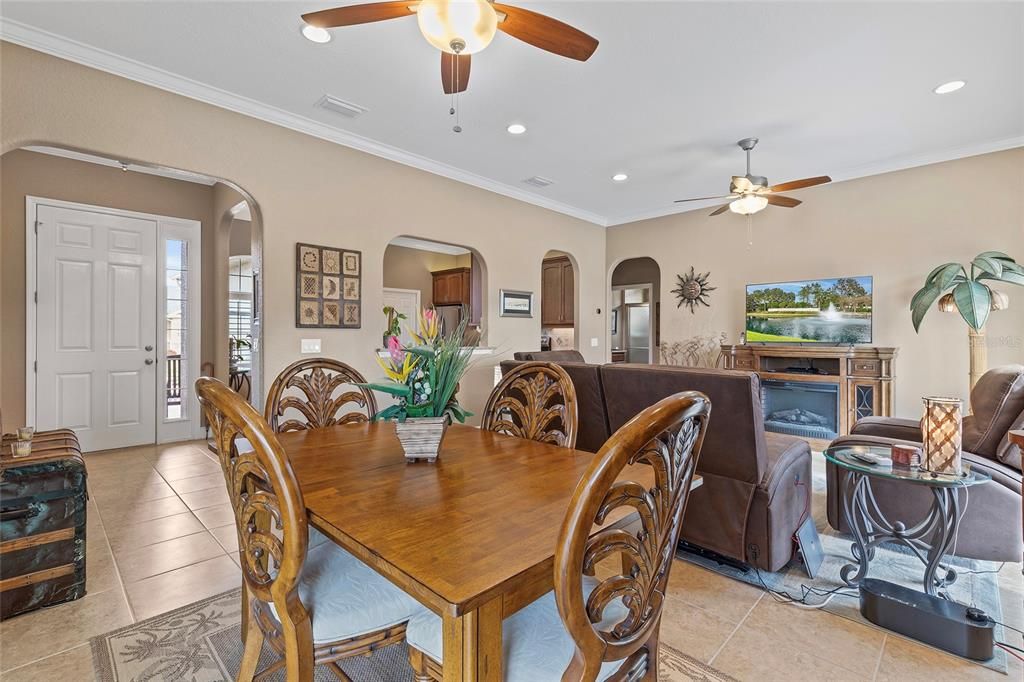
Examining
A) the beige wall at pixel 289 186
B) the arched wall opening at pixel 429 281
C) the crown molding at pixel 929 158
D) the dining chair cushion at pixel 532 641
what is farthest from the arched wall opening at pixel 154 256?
the crown molding at pixel 929 158

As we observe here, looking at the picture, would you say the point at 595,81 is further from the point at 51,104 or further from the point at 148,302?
the point at 148,302

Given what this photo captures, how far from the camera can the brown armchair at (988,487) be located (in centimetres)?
224

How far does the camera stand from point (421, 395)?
1.51m

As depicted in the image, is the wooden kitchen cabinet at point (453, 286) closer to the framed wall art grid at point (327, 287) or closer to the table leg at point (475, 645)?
the framed wall art grid at point (327, 287)

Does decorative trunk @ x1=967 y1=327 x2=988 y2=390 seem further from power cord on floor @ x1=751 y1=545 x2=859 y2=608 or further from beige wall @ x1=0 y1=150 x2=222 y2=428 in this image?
beige wall @ x1=0 y1=150 x2=222 y2=428

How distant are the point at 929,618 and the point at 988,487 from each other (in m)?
0.88

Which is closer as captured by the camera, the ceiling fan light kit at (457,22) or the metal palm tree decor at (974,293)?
the ceiling fan light kit at (457,22)

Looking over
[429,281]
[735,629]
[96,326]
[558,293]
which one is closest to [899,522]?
[735,629]

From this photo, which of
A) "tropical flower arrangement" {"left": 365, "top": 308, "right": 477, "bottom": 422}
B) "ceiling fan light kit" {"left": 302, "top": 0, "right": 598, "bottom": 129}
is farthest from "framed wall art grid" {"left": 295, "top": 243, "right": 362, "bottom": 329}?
"tropical flower arrangement" {"left": 365, "top": 308, "right": 477, "bottom": 422}

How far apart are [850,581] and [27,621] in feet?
11.8

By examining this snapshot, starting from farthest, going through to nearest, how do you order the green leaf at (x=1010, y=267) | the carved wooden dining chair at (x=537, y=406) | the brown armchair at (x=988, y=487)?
1. the green leaf at (x=1010, y=267)
2. the brown armchair at (x=988, y=487)
3. the carved wooden dining chair at (x=537, y=406)

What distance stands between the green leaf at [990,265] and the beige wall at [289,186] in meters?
4.08

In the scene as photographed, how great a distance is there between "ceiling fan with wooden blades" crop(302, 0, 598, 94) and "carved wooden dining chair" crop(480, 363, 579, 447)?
4.35 feet

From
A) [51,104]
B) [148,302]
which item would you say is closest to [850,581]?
[51,104]
